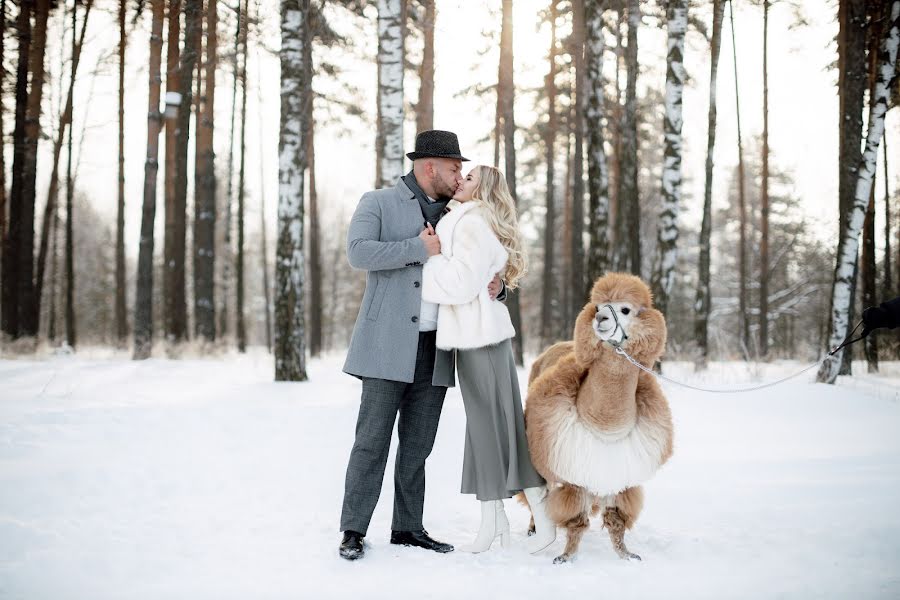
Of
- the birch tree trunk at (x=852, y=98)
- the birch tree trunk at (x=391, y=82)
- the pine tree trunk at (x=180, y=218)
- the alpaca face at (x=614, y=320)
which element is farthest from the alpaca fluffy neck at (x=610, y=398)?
the pine tree trunk at (x=180, y=218)

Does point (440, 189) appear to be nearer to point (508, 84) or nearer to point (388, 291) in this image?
point (388, 291)

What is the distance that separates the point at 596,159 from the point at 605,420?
7.29 meters

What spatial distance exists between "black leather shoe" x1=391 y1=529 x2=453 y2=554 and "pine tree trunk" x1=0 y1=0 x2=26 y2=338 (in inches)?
498

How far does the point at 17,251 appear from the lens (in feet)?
44.4

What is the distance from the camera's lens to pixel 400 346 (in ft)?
12.1

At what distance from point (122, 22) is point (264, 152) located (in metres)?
7.75

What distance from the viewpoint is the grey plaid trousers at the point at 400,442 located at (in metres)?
3.67

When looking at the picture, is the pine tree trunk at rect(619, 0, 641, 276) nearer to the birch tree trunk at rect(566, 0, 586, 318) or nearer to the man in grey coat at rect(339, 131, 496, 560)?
the birch tree trunk at rect(566, 0, 586, 318)

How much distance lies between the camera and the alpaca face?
3.37 metres

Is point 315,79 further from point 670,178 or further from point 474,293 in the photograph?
point 474,293

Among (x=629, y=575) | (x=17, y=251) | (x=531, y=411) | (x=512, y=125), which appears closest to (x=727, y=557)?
(x=629, y=575)

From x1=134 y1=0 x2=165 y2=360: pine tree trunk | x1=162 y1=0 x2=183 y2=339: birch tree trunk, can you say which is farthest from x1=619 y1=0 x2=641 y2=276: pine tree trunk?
x1=134 y1=0 x2=165 y2=360: pine tree trunk

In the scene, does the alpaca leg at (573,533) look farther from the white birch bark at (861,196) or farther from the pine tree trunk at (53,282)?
the pine tree trunk at (53,282)

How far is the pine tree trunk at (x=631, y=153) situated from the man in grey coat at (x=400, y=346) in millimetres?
10044
